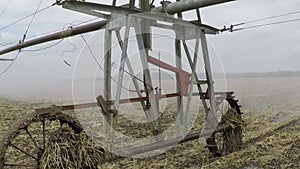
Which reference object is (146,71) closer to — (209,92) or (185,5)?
(185,5)

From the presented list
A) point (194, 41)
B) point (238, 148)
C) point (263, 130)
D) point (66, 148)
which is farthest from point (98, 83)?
point (263, 130)

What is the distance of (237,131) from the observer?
18.9 feet

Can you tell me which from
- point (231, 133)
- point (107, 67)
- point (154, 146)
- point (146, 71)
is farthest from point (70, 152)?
point (231, 133)

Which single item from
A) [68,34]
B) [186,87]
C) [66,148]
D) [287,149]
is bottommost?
[287,149]

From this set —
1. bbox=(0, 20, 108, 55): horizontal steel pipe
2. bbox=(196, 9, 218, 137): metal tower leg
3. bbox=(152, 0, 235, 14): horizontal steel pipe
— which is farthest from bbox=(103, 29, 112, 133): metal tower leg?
bbox=(0, 20, 108, 55): horizontal steel pipe

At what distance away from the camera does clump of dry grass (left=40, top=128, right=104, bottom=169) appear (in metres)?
3.34

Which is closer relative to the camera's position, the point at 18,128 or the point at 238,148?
the point at 18,128

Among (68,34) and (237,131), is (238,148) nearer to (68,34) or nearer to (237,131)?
(237,131)

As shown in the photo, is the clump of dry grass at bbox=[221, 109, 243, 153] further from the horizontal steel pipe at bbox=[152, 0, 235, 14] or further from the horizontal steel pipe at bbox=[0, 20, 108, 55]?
the horizontal steel pipe at bbox=[0, 20, 108, 55]

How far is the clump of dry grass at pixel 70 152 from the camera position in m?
3.34

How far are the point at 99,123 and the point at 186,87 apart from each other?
14.7 feet

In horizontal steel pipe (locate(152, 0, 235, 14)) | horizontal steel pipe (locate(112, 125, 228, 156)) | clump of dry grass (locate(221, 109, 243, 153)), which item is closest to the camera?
horizontal steel pipe (locate(112, 125, 228, 156))

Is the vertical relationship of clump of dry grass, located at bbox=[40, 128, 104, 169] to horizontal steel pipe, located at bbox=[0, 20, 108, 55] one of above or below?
below

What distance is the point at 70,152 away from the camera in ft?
11.3
